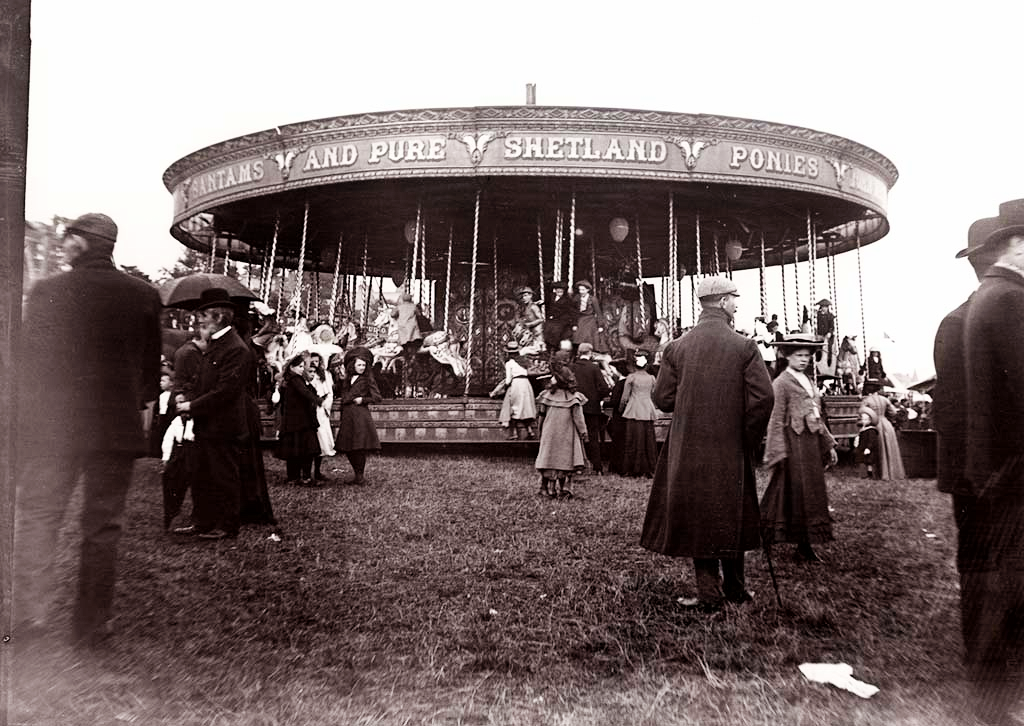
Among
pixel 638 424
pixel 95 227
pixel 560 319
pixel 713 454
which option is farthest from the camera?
pixel 560 319

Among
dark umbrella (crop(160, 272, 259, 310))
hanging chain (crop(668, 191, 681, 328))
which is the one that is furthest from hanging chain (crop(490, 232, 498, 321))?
dark umbrella (crop(160, 272, 259, 310))

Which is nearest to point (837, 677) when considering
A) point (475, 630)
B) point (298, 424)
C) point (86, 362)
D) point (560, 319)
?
point (475, 630)

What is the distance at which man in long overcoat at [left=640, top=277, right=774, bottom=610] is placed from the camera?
3.60 meters

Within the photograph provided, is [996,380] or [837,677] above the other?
[996,380]

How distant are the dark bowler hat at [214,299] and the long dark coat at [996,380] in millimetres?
3432

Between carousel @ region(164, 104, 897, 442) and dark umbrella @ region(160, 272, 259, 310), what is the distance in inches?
61.0

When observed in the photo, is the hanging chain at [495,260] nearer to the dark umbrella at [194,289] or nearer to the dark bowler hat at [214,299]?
the dark umbrella at [194,289]

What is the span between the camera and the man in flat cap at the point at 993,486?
114 inches

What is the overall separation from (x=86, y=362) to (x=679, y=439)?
2.77 m

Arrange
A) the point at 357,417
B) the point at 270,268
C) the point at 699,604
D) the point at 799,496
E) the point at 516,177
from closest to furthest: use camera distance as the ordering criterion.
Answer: the point at 699,604 → the point at 799,496 → the point at 357,417 → the point at 270,268 → the point at 516,177

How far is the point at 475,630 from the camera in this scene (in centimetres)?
312

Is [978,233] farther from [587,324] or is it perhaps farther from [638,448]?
[587,324]

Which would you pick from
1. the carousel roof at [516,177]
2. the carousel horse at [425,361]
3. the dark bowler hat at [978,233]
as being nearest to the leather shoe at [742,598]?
the dark bowler hat at [978,233]

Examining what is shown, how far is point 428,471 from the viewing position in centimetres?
464
